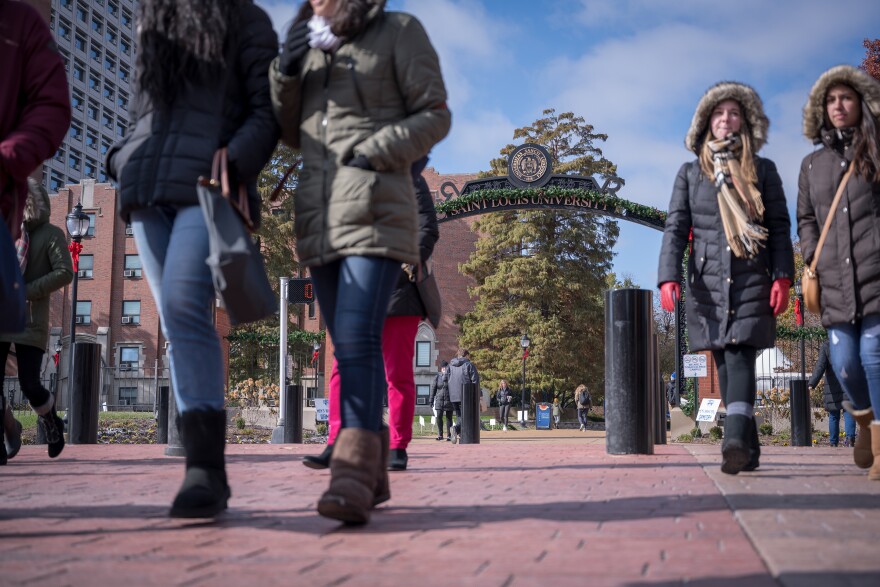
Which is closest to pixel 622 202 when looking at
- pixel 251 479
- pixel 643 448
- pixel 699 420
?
pixel 699 420

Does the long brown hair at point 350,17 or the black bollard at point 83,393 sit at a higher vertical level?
the long brown hair at point 350,17

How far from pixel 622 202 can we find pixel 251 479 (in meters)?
17.7

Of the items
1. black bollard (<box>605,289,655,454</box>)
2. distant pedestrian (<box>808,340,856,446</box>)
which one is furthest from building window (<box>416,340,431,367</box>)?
black bollard (<box>605,289,655,454</box>)

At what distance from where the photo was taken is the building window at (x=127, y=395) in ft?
168

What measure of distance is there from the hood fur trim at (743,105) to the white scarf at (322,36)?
281 cm

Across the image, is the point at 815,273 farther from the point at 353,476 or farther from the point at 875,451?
the point at 353,476

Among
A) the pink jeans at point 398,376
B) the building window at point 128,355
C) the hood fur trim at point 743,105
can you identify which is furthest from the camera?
the building window at point 128,355

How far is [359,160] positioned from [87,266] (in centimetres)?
5630

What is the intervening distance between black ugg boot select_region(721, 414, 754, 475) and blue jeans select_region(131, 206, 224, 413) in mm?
2871

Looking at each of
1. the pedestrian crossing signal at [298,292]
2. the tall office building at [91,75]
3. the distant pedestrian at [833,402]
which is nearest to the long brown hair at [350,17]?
the distant pedestrian at [833,402]

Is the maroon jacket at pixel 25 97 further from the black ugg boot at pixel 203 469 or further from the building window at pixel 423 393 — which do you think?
the building window at pixel 423 393

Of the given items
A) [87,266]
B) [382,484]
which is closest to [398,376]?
[382,484]

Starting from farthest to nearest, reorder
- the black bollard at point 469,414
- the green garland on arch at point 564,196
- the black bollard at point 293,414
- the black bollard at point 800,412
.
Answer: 1. the green garland on arch at point 564,196
2. the black bollard at point 469,414
3. the black bollard at point 293,414
4. the black bollard at point 800,412

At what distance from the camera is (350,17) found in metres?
3.77
